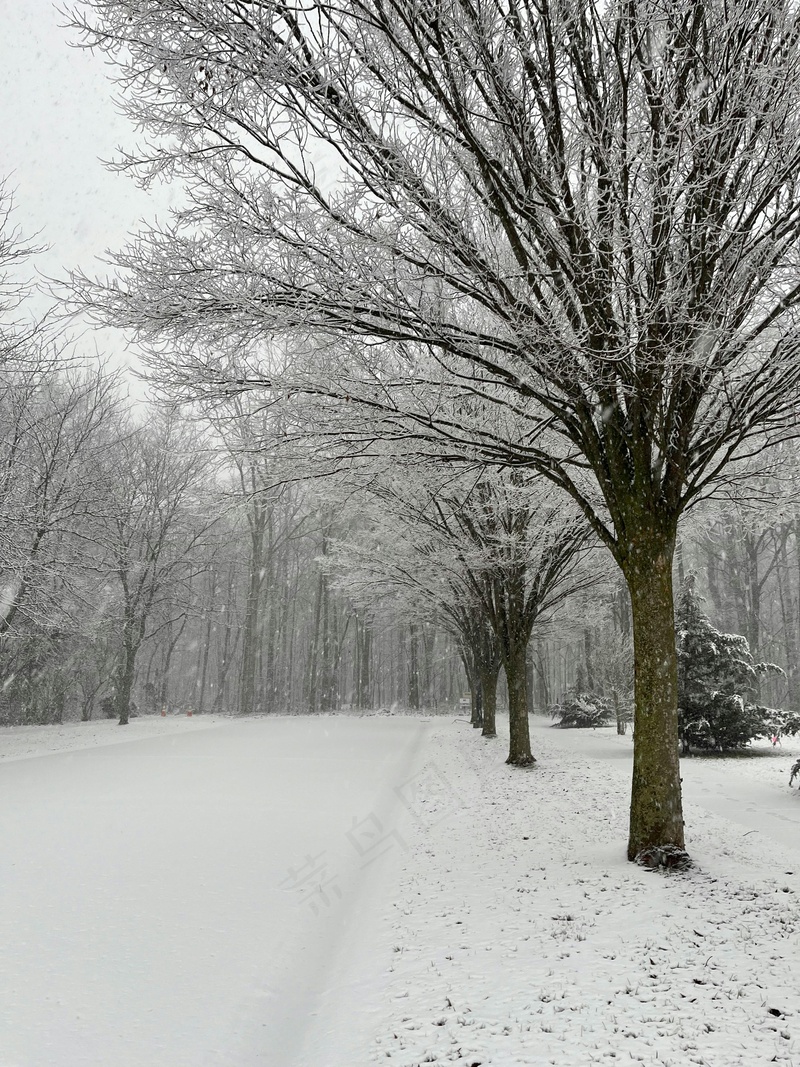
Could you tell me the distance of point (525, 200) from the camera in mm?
4551

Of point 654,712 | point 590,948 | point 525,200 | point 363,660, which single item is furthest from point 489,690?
point 363,660

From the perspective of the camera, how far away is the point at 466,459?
20.2 ft

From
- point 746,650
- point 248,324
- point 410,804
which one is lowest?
point 410,804

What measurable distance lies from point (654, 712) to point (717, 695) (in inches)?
385

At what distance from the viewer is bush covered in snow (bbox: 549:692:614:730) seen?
2297cm

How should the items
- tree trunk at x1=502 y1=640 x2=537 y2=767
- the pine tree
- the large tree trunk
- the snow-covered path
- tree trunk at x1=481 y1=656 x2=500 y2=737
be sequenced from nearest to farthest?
the snow-covered path → the large tree trunk → tree trunk at x1=502 y1=640 x2=537 y2=767 → the pine tree → tree trunk at x1=481 y1=656 x2=500 y2=737

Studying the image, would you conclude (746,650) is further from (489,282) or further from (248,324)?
(248,324)

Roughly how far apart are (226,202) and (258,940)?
5142 millimetres

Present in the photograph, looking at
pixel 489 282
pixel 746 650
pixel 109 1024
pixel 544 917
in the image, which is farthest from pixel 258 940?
pixel 746 650

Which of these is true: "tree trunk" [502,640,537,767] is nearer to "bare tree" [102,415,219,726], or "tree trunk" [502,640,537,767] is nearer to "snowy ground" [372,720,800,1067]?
"snowy ground" [372,720,800,1067]

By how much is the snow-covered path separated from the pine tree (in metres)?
8.57

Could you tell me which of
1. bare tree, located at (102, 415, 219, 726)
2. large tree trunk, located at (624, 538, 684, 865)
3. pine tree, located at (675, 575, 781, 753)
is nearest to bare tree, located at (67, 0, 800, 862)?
large tree trunk, located at (624, 538, 684, 865)

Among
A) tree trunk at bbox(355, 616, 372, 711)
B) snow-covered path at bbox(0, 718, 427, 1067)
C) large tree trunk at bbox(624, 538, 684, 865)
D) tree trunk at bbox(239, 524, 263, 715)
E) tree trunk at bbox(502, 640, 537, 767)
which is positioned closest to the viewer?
snow-covered path at bbox(0, 718, 427, 1067)

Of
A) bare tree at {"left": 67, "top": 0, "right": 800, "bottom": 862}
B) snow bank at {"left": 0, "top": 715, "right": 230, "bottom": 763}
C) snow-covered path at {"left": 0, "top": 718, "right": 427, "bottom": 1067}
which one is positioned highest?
bare tree at {"left": 67, "top": 0, "right": 800, "bottom": 862}
